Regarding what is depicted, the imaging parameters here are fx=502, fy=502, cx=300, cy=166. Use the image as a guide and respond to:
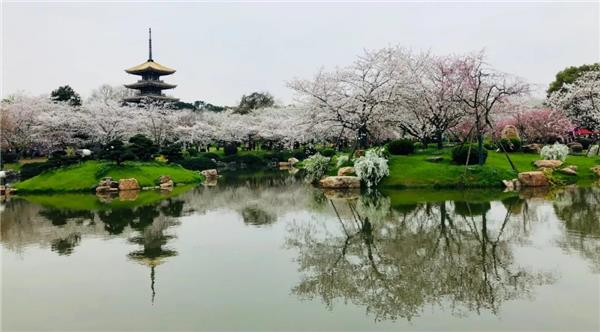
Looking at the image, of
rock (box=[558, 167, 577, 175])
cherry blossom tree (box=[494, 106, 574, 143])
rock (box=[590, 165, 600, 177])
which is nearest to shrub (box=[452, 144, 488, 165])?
rock (box=[558, 167, 577, 175])

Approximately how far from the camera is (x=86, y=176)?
30.2 metres

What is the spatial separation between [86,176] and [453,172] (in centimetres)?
2122

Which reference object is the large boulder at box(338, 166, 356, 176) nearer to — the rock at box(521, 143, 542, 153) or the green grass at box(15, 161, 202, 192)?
the green grass at box(15, 161, 202, 192)

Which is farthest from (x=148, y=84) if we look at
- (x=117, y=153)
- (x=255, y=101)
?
(x=117, y=153)

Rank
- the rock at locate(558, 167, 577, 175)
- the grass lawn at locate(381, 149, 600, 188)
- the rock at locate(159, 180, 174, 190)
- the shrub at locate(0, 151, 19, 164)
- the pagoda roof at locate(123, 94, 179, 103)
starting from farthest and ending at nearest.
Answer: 1. the pagoda roof at locate(123, 94, 179, 103)
2. the shrub at locate(0, 151, 19, 164)
3. the rock at locate(159, 180, 174, 190)
4. the rock at locate(558, 167, 577, 175)
5. the grass lawn at locate(381, 149, 600, 188)

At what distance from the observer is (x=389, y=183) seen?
26.1 metres

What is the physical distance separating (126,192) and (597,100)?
113 ft

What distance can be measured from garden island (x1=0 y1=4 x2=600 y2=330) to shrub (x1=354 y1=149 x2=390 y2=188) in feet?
0.27

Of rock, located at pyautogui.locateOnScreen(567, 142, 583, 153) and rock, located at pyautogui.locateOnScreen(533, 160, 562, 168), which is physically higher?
rock, located at pyautogui.locateOnScreen(567, 142, 583, 153)

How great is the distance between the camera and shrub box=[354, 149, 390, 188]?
2578cm

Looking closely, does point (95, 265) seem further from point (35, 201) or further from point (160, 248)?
point (35, 201)

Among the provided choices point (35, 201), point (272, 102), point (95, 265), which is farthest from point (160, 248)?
point (272, 102)

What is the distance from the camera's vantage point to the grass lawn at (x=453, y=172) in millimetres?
24984

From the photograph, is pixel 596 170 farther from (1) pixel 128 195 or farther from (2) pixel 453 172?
(1) pixel 128 195
